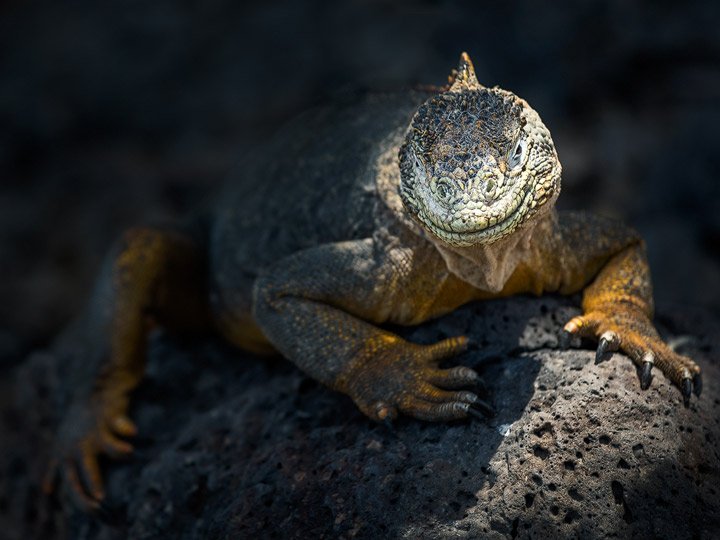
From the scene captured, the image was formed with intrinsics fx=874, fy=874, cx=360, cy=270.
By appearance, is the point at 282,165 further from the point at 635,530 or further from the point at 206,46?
the point at 206,46

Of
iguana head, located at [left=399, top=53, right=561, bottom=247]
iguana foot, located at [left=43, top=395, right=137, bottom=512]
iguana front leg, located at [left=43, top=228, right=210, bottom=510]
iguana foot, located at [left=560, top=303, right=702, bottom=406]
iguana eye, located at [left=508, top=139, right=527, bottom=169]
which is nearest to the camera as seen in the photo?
iguana head, located at [left=399, top=53, right=561, bottom=247]

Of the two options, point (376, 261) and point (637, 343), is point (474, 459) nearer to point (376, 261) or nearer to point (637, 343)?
point (637, 343)

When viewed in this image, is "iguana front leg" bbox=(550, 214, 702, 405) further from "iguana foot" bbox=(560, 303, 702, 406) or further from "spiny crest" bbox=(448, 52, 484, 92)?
"spiny crest" bbox=(448, 52, 484, 92)

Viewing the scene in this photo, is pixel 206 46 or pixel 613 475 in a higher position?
pixel 206 46

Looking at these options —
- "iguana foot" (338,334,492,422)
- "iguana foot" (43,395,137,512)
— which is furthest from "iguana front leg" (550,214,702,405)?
"iguana foot" (43,395,137,512)

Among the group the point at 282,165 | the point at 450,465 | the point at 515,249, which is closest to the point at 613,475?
the point at 450,465

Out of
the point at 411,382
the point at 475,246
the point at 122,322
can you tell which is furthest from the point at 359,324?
the point at 122,322
